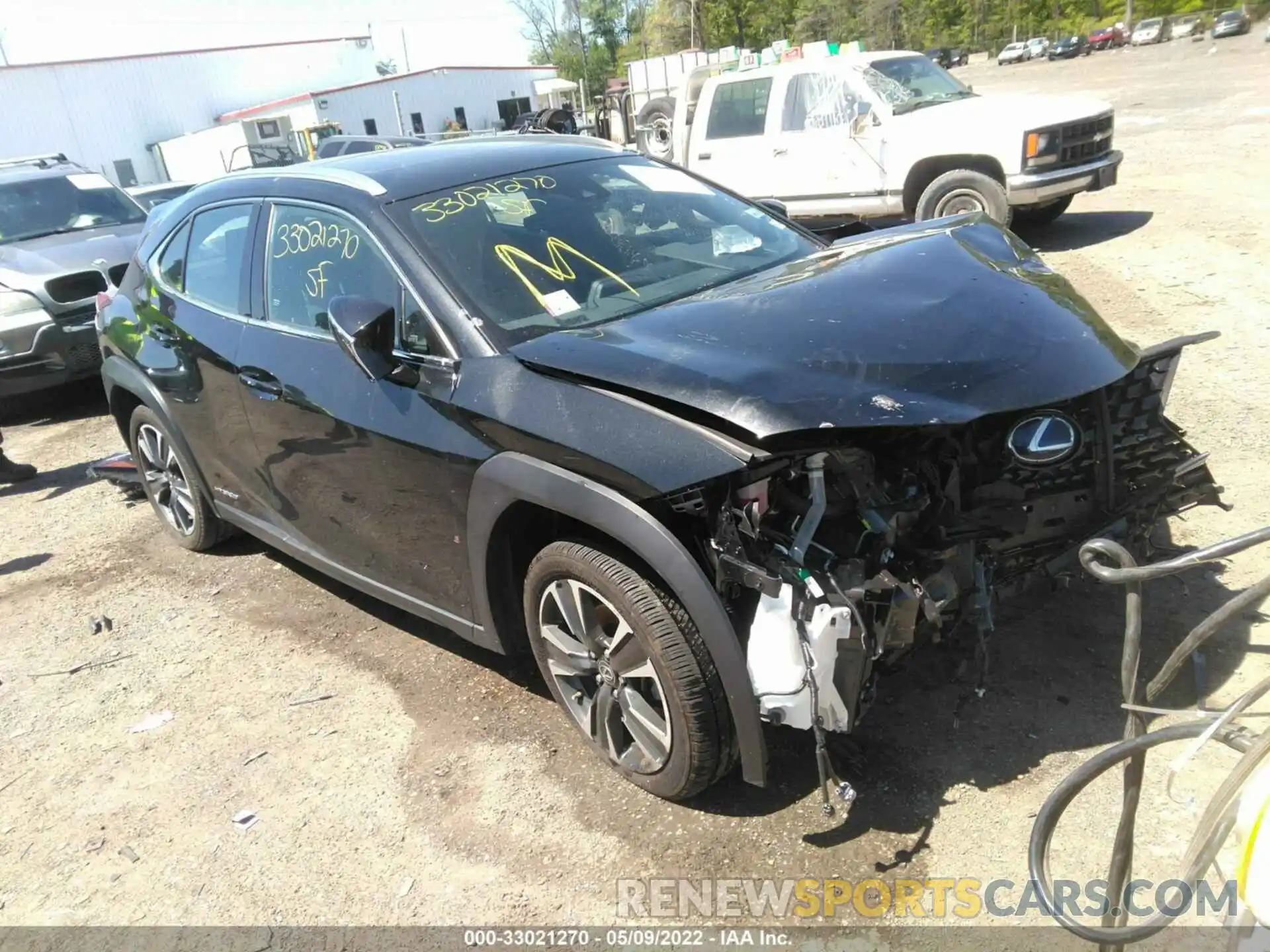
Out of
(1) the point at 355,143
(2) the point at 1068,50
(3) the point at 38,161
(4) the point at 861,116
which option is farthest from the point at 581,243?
(2) the point at 1068,50

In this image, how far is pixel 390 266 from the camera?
3.35 metres

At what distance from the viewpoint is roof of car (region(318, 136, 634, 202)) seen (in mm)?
3654

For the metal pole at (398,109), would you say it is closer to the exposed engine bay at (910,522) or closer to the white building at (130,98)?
the white building at (130,98)

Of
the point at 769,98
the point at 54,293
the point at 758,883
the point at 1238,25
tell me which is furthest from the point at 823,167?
the point at 1238,25

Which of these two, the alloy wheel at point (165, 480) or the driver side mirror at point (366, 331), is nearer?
the driver side mirror at point (366, 331)

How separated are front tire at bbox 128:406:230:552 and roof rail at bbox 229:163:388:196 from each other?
140 centimetres

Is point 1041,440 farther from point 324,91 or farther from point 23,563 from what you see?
point 324,91

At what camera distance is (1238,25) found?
4988cm

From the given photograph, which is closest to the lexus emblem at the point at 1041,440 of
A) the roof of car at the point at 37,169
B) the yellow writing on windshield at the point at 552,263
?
the yellow writing on windshield at the point at 552,263

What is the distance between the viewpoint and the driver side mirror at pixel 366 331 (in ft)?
10.2

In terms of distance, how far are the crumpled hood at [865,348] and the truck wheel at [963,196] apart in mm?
6378

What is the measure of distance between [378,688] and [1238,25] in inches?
2402

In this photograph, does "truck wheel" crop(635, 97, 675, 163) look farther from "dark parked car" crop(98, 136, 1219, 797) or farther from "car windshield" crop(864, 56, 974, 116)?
"dark parked car" crop(98, 136, 1219, 797)

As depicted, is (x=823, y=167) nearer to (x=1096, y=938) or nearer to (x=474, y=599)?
(x=474, y=599)
